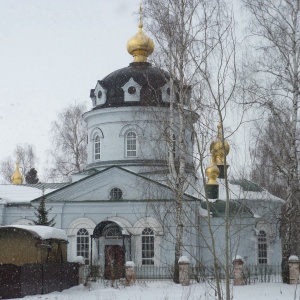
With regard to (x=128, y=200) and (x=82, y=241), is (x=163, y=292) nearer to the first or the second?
(x=128, y=200)

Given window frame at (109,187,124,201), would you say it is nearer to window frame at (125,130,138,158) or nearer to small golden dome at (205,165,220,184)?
window frame at (125,130,138,158)

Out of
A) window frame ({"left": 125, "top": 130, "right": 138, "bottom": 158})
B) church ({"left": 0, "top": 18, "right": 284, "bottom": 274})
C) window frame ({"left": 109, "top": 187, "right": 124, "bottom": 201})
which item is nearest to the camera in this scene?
church ({"left": 0, "top": 18, "right": 284, "bottom": 274})

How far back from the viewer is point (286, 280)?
20141 millimetres

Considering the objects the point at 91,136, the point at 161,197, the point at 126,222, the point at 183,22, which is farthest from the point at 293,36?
the point at 91,136

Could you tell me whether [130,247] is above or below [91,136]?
below

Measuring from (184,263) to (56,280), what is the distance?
4420mm

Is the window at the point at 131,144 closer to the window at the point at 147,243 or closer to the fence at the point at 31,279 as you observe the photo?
the window at the point at 147,243

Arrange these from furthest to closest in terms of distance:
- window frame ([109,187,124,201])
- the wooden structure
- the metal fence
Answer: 1. window frame ([109,187,124,201])
2. the metal fence
3. the wooden structure

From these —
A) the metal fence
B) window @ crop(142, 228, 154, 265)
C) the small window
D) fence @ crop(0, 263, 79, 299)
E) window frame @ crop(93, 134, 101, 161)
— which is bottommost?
the metal fence

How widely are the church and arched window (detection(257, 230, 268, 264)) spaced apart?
0.05 meters

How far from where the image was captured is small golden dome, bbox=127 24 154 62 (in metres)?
30.9

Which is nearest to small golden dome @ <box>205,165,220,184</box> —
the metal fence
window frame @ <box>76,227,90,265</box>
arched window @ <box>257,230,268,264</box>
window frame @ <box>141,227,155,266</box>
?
arched window @ <box>257,230,268,264</box>

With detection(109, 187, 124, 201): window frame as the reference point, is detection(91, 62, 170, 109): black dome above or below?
above

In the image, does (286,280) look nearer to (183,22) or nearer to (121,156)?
(183,22)
